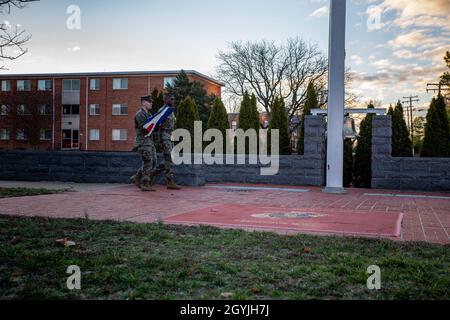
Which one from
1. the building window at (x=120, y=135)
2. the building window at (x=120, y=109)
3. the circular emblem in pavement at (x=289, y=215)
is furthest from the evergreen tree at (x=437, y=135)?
the building window at (x=120, y=109)

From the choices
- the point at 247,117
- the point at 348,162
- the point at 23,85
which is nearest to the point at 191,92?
the point at 23,85

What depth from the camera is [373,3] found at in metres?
11.4

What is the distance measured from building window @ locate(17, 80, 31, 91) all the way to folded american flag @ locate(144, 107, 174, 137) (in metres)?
50.3

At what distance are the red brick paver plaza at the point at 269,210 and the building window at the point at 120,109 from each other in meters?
42.4

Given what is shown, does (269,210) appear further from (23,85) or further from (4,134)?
(4,134)

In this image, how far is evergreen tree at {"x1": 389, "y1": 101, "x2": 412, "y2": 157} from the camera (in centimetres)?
1587

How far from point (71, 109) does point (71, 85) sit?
295 centimetres

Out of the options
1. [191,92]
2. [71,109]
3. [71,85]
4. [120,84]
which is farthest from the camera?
[71,109]

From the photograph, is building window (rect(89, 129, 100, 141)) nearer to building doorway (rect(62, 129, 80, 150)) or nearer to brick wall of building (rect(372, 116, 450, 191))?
building doorway (rect(62, 129, 80, 150))

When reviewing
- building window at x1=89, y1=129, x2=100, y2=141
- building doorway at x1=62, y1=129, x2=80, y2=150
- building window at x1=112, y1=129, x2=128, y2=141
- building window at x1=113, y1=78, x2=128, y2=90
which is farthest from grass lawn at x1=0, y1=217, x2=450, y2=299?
building doorway at x1=62, y1=129, x2=80, y2=150

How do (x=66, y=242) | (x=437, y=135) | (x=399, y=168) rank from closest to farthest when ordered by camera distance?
1. (x=66, y=242)
2. (x=399, y=168)
3. (x=437, y=135)

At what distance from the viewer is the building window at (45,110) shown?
53.6 meters

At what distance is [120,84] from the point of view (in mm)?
52094

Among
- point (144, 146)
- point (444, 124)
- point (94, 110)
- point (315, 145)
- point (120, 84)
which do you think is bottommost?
point (144, 146)
